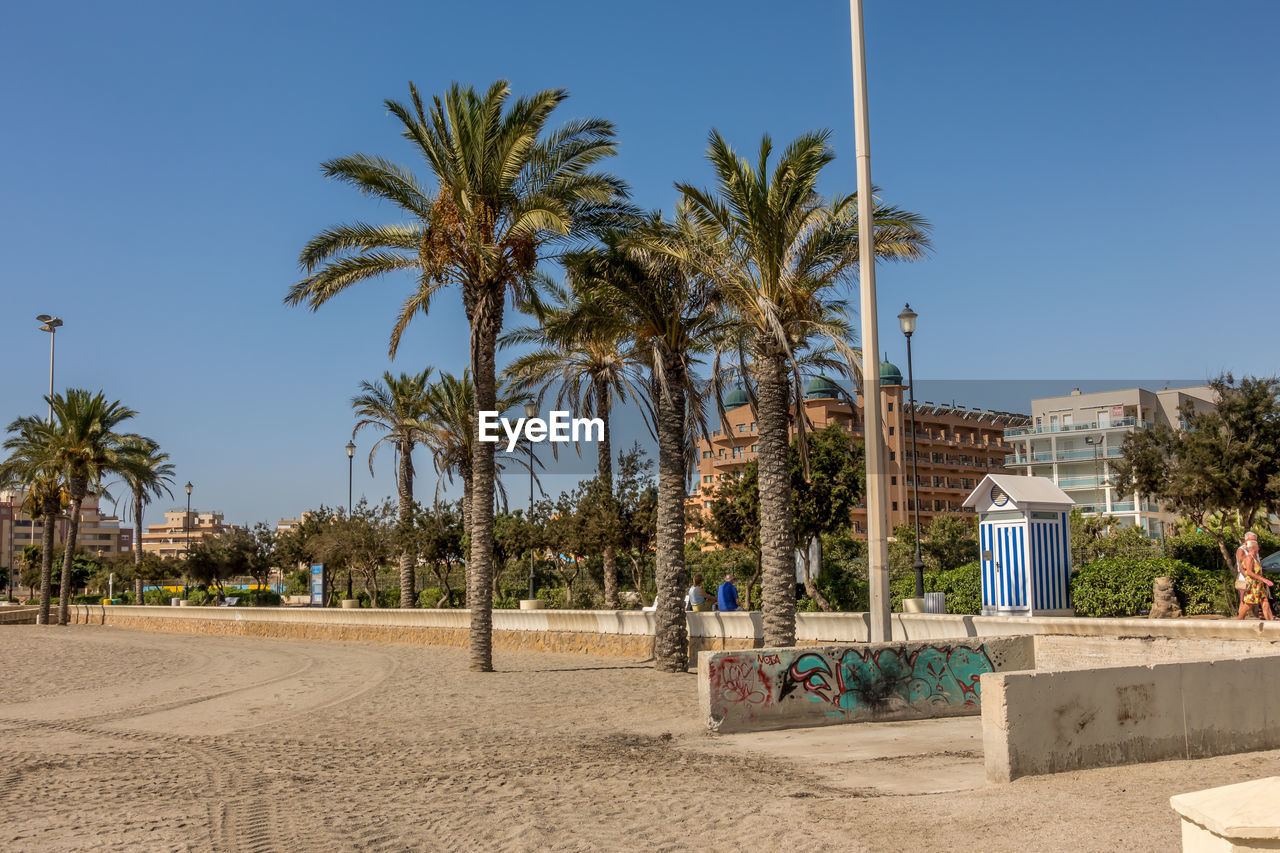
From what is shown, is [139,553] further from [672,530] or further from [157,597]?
[672,530]

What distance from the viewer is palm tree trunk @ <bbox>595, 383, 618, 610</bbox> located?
30.0 meters

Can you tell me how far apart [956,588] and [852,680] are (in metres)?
11.5

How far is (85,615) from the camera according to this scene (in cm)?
5003

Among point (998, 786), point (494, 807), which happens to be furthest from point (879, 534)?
point (494, 807)

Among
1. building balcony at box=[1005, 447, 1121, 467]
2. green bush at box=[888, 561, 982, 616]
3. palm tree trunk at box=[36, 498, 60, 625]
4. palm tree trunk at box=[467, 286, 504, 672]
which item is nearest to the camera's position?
palm tree trunk at box=[467, 286, 504, 672]

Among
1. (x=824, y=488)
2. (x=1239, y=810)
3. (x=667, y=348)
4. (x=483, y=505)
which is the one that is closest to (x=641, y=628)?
(x=483, y=505)

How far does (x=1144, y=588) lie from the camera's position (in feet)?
60.5

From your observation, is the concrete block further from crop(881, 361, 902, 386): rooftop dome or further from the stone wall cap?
crop(881, 361, 902, 386): rooftop dome

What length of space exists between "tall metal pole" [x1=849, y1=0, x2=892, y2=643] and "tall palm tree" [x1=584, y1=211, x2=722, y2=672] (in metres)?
5.47

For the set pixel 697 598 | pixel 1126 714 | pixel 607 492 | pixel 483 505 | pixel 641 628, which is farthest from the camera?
pixel 607 492

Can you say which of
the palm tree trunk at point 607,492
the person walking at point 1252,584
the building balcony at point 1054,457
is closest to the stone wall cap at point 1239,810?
the person walking at point 1252,584

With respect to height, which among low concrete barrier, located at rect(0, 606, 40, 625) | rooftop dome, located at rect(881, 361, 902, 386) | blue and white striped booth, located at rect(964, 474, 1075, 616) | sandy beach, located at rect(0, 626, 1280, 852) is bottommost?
low concrete barrier, located at rect(0, 606, 40, 625)

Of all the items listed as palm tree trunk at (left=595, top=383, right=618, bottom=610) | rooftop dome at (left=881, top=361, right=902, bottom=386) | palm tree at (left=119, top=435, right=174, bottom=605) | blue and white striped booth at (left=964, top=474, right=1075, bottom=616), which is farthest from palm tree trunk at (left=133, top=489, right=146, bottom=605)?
rooftop dome at (left=881, top=361, right=902, bottom=386)

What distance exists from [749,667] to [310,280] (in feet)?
43.0
